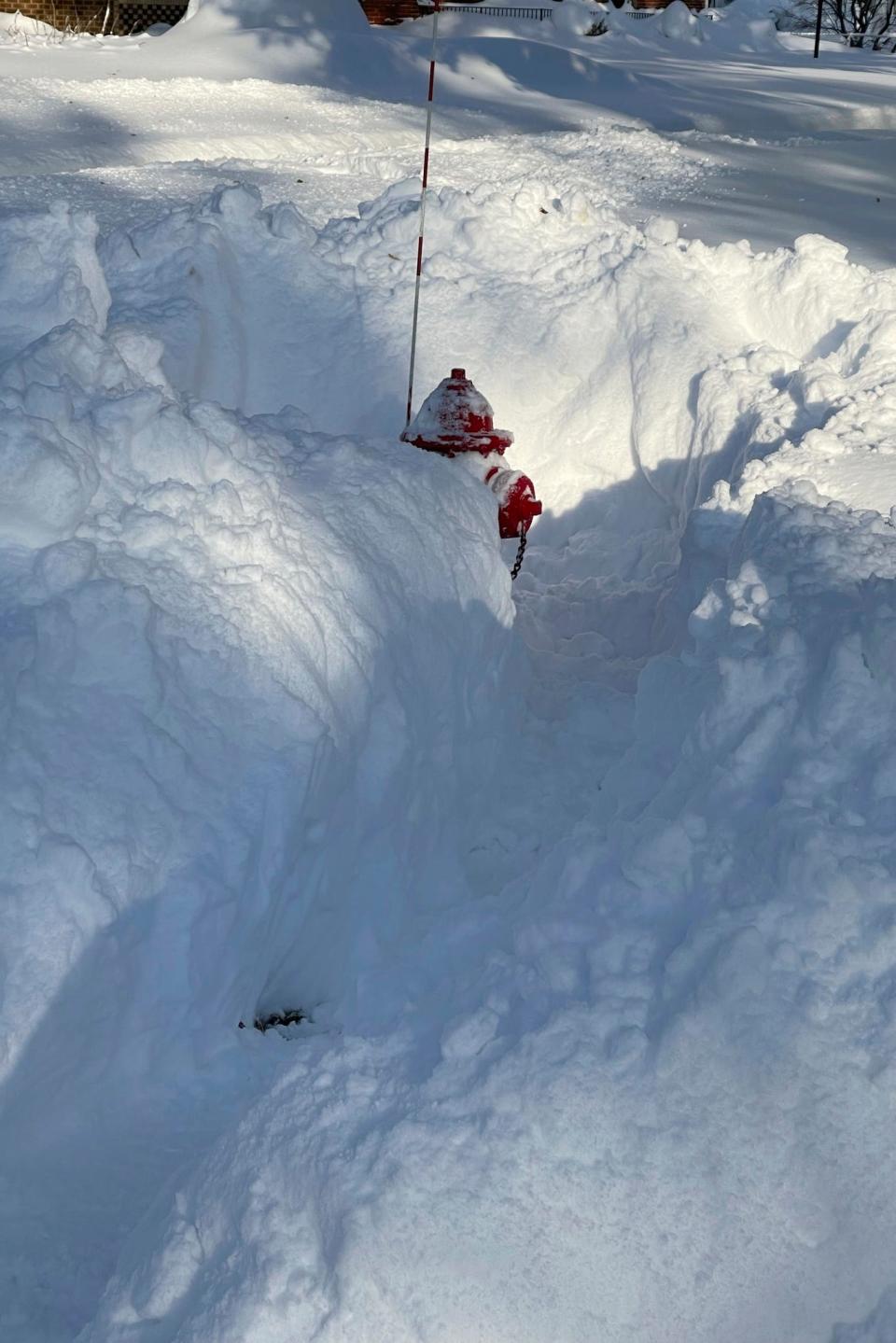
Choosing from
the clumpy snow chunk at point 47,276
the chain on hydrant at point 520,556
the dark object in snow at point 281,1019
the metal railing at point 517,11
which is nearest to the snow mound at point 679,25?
the metal railing at point 517,11

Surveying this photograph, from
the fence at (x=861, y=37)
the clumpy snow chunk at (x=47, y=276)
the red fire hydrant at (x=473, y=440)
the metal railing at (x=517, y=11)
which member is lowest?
the red fire hydrant at (x=473, y=440)

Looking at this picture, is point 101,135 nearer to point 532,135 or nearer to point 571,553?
point 532,135

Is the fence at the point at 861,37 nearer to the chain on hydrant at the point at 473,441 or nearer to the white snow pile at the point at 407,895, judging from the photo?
the chain on hydrant at the point at 473,441

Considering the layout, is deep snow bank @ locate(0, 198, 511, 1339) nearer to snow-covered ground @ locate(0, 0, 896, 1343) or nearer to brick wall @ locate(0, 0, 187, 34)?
snow-covered ground @ locate(0, 0, 896, 1343)

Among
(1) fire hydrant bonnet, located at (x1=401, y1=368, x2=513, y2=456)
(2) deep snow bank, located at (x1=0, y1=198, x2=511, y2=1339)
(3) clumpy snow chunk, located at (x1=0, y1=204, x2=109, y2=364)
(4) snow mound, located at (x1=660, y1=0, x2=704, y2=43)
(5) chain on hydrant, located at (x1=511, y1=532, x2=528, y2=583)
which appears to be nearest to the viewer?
(2) deep snow bank, located at (x1=0, y1=198, x2=511, y2=1339)

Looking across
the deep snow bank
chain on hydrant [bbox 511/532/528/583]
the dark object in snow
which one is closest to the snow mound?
chain on hydrant [bbox 511/532/528/583]

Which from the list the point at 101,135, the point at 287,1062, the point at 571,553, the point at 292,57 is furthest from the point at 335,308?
the point at 292,57
